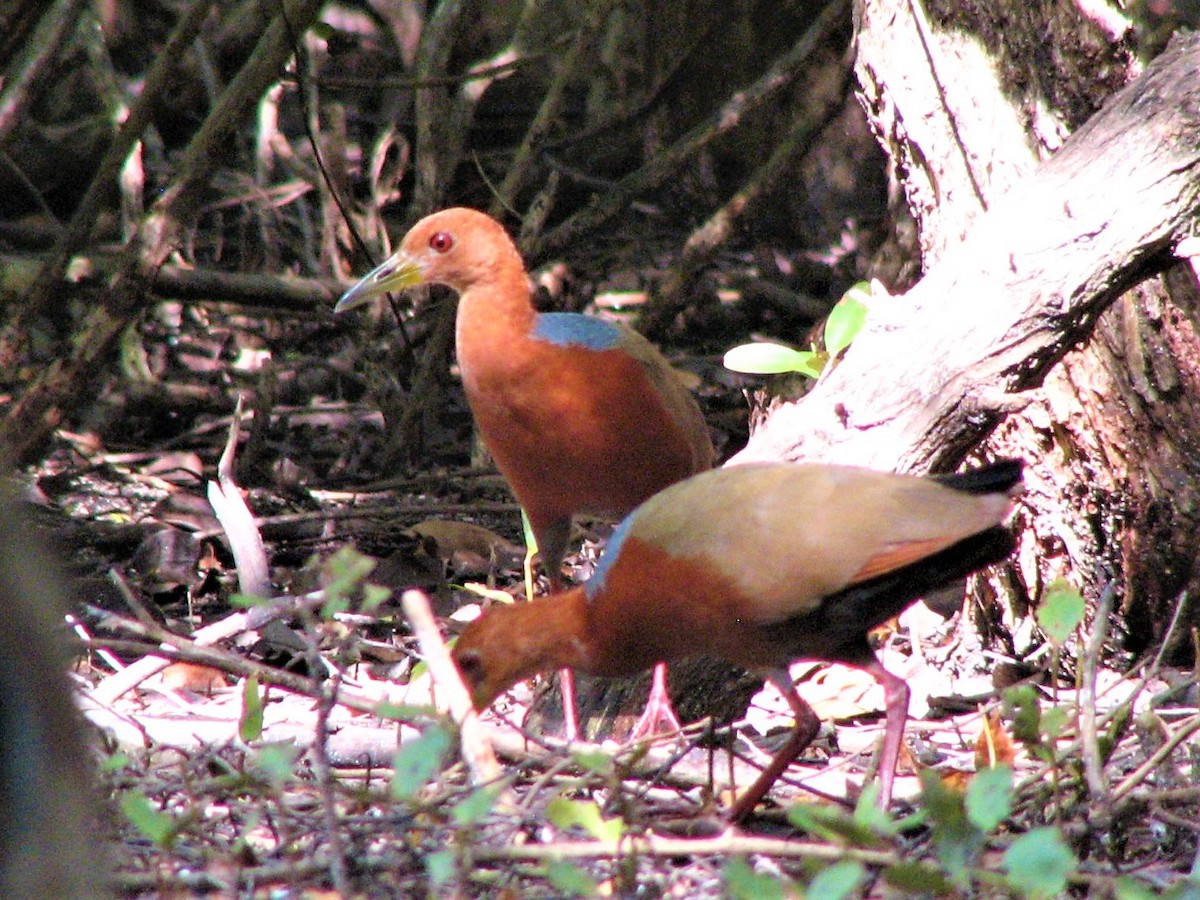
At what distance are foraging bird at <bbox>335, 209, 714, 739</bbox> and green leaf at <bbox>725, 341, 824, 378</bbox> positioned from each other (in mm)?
398

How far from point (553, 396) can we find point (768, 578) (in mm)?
1454

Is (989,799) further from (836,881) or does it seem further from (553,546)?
(553,546)

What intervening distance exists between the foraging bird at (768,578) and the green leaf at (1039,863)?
3.28 feet

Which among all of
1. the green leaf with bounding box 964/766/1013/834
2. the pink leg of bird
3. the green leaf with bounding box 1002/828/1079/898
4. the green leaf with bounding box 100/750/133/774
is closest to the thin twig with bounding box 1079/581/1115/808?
the green leaf with bounding box 964/766/1013/834

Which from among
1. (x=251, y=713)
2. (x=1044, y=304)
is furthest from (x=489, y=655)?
(x=1044, y=304)

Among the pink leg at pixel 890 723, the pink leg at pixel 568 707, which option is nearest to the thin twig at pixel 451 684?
the pink leg at pixel 890 723

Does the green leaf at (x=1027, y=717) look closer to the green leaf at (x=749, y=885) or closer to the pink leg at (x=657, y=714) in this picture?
the green leaf at (x=749, y=885)

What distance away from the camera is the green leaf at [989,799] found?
88.7 inches

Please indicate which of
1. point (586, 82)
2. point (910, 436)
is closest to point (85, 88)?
point (586, 82)

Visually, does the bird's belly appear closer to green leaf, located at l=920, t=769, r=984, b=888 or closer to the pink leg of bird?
the pink leg of bird

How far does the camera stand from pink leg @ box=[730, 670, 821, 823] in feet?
10.6

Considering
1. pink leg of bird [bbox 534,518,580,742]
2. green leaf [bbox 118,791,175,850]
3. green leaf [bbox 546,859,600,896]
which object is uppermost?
pink leg of bird [bbox 534,518,580,742]

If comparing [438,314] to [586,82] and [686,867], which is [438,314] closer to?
[586,82]

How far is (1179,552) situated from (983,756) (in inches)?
47.2
